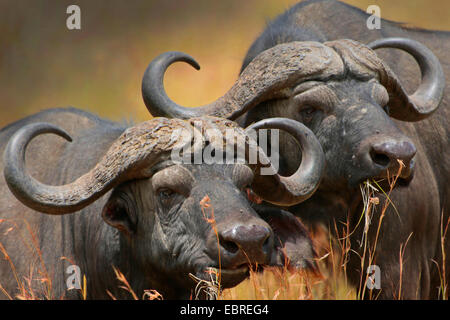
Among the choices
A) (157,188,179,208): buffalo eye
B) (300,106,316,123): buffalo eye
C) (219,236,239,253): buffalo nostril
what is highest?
(300,106,316,123): buffalo eye

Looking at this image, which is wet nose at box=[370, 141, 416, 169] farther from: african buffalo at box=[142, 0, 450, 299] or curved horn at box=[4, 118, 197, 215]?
curved horn at box=[4, 118, 197, 215]

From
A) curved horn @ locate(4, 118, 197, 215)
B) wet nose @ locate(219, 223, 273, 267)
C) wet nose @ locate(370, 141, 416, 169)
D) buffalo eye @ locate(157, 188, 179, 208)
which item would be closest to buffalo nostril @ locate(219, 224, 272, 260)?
wet nose @ locate(219, 223, 273, 267)

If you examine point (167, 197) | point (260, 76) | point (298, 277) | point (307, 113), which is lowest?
point (298, 277)

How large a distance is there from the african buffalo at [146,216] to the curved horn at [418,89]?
1.26m

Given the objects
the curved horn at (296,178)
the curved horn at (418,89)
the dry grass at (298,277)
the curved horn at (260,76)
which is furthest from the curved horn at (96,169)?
the curved horn at (418,89)

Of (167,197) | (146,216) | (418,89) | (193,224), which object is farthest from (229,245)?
(418,89)

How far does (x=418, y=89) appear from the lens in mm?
6180

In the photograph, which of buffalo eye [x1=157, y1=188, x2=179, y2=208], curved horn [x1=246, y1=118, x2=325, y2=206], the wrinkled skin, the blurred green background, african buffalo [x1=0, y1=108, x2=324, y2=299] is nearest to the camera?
african buffalo [x1=0, y1=108, x2=324, y2=299]

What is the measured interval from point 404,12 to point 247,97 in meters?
6.98

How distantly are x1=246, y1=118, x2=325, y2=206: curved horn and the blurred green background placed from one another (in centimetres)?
691

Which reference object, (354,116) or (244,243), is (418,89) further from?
(244,243)

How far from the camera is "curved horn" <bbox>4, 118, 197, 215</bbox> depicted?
442cm

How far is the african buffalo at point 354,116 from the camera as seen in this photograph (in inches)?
212

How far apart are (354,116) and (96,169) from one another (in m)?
1.85
